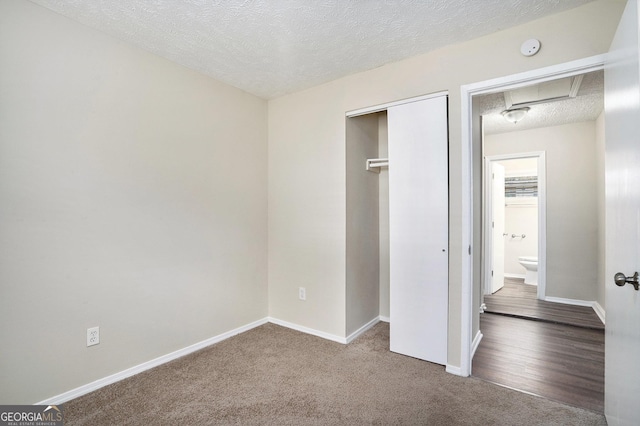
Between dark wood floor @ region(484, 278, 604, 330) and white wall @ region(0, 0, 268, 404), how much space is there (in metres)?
3.40

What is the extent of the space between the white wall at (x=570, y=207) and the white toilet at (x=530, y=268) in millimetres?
875

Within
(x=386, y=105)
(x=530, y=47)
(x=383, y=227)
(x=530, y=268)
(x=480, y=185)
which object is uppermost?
(x=530, y=47)

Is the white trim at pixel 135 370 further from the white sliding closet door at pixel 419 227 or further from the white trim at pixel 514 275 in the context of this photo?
the white trim at pixel 514 275

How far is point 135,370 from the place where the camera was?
7.56ft

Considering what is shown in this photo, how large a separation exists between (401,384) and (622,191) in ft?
5.63

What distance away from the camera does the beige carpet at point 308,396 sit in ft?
5.92

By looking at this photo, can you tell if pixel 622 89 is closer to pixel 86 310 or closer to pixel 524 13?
pixel 524 13

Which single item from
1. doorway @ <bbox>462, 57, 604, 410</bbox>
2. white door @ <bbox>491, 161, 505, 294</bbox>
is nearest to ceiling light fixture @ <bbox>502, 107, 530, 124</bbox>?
doorway @ <bbox>462, 57, 604, 410</bbox>

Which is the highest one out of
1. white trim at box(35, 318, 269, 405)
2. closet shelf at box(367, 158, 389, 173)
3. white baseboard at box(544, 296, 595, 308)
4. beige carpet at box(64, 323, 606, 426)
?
closet shelf at box(367, 158, 389, 173)

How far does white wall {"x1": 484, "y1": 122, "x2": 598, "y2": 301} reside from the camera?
409 cm

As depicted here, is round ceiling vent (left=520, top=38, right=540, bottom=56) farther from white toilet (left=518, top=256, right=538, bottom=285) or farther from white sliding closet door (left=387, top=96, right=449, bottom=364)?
white toilet (left=518, top=256, right=538, bottom=285)

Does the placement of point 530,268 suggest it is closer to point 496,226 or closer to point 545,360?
point 496,226

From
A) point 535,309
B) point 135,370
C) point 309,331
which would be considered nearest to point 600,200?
point 535,309

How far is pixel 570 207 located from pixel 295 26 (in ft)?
14.3
